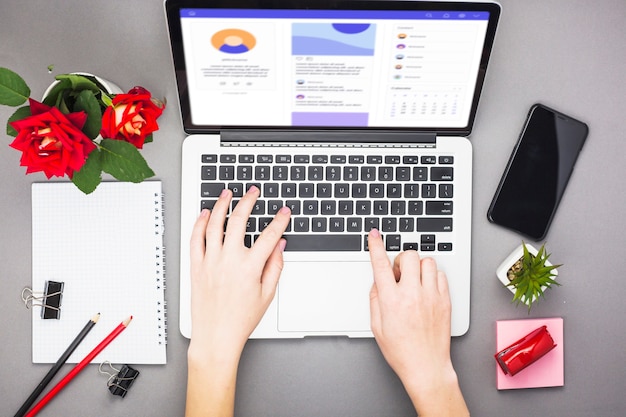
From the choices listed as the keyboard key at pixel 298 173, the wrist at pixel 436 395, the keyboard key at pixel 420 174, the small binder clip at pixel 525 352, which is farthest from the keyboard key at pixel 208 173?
the small binder clip at pixel 525 352

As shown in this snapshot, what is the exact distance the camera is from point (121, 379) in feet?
2.81

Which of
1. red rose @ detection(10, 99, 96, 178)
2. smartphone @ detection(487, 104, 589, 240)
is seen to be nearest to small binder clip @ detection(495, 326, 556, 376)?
smartphone @ detection(487, 104, 589, 240)

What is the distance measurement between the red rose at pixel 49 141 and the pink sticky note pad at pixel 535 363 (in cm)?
73

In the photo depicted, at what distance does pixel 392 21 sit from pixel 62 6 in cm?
57

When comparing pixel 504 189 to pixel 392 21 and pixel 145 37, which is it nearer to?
pixel 392 21

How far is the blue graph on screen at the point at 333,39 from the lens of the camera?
0.74 meters

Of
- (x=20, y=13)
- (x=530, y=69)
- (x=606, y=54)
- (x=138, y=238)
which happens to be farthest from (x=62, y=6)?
(x=606, y=54)

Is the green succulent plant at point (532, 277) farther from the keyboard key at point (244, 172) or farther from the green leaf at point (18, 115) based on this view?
the green leaf at point (18, 115)

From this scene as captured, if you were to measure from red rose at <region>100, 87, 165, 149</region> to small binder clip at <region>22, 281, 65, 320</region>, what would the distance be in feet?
1.05

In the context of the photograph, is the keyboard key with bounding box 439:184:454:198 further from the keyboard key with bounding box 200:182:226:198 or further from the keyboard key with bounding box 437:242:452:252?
the keyboard key with bounding box 200:182:226:198

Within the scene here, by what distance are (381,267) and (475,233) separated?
20 centimetres

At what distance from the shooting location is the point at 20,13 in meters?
0.87

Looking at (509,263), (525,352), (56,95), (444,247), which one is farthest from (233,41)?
(525,352)

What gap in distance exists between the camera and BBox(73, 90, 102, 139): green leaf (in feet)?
2.24
